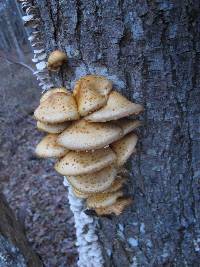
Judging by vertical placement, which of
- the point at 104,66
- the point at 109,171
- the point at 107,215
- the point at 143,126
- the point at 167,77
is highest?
the point at 104,66

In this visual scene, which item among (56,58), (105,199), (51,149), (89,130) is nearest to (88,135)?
(89,130)

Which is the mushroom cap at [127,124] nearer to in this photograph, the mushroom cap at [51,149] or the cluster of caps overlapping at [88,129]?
the cluster of caps overlapping at [88,129]

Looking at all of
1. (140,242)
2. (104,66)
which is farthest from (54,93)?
(140,242)

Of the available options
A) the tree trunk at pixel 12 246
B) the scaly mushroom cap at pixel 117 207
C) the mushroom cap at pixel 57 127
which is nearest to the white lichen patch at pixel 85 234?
the scaly mushroom cap at pixel 117 207

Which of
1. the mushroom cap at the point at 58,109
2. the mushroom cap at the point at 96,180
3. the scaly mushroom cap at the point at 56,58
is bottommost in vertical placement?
the mushroom cap at the point at 96,180

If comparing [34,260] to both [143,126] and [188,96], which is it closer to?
[143,126]

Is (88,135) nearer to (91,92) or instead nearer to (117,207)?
(91,92)
